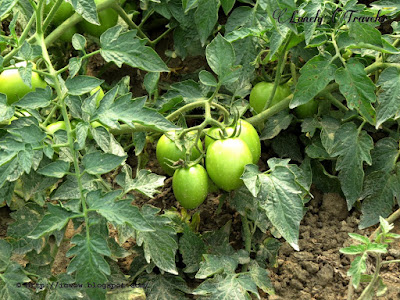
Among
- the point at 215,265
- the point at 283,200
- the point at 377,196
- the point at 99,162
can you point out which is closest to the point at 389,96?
the point at 377,196

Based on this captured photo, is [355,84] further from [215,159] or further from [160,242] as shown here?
[160,242]

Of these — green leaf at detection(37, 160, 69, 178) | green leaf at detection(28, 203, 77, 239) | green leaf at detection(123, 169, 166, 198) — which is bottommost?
green leaf at detection(123, 169, 166, 198)

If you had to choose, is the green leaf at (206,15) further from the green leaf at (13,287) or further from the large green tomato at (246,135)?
the green leaf at (13,287)

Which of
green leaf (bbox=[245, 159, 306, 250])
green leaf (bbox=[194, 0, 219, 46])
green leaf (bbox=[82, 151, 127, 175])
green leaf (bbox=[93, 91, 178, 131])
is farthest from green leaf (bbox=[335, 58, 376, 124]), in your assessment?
green leaf (bbox=[82, 151, 127, 175])

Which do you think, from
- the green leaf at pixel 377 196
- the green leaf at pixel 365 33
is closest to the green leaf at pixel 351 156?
the green leaf at pixel 377 196

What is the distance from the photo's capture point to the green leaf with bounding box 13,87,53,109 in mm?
1376

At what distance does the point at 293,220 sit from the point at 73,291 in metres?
0.62

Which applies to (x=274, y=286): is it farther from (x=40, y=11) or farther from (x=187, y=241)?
(x=40, y=11)

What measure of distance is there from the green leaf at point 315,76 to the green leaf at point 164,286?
660mm

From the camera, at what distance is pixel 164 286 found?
5.22 feet

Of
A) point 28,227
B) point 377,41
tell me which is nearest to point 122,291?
point 28,227

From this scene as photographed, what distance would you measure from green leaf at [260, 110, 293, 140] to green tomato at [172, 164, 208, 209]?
1.10ft

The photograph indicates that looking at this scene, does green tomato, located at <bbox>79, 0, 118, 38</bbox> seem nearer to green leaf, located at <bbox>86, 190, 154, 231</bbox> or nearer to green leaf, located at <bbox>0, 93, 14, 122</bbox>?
green leaf, located at <bbox>0, 93, 14, 122</bbox>

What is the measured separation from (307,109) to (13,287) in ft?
3.57
